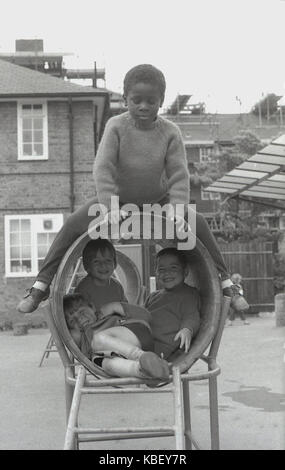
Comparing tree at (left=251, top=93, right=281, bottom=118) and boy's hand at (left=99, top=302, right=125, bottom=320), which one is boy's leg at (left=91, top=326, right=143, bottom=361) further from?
tree at (left=251, top=93, right=281, bottom=118)

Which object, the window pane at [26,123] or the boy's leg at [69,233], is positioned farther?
the window pane at [26,123]

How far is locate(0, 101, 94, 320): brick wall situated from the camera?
68.2 feet

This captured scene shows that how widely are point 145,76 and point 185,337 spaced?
1517 mm

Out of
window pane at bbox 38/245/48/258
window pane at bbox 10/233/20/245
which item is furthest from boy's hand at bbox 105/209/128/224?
window pane at bbox 10/233/20/245

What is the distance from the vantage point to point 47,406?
23.5 ft

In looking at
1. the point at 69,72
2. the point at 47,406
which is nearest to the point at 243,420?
the point at 47,406

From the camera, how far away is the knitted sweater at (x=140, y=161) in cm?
439

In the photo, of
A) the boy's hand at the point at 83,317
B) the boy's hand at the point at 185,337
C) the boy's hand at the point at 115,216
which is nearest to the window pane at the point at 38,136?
the boy's hand at the point at 83,317

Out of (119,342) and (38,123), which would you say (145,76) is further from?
(38,123)

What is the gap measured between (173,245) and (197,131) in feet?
141

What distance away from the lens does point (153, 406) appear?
279 inches

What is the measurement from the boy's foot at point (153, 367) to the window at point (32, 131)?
58.6ft

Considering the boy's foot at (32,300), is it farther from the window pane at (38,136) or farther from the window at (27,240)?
the window pane at (38,136)
